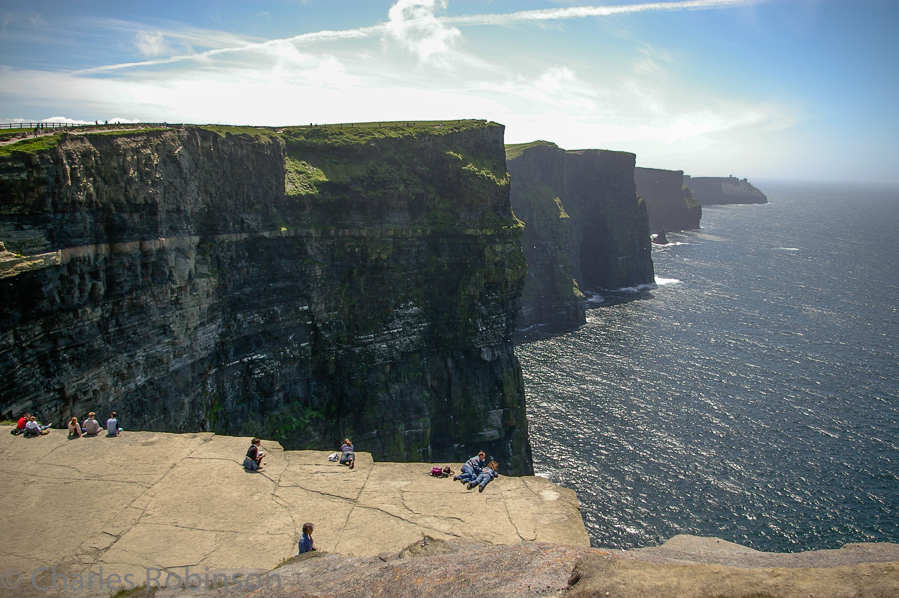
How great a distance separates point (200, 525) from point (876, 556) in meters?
19.8

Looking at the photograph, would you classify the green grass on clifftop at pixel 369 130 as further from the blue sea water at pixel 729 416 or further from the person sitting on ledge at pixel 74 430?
the blue sea water at pixel 729 416

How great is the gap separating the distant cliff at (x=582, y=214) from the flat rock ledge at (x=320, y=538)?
8864 centimetres

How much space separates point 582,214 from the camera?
443 feet

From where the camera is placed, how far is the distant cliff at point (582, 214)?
108 meters

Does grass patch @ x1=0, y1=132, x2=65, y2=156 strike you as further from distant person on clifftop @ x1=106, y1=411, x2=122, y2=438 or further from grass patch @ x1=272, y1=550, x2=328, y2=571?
grass patch @ x1=272, y1=550, x2=328, y2=571

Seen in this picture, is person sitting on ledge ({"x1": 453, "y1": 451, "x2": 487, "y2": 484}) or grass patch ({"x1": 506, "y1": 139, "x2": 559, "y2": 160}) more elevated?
grass patch ({"x1": 506, "y1": 139, "x2": 559, "y2": 160})

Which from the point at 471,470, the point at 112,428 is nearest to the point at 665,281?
the point at 471,470

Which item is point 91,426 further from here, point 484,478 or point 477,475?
point 484,478

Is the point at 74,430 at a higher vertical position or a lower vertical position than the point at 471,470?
higher

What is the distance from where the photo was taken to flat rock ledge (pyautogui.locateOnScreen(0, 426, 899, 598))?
11.6 meters

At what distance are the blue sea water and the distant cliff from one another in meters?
15.9

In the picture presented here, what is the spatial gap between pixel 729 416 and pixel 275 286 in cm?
5260

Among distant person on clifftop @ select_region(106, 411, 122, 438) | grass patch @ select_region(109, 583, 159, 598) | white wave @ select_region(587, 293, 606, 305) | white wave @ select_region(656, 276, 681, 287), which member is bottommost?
white wave @ select_region(587, 293, 606, 305)

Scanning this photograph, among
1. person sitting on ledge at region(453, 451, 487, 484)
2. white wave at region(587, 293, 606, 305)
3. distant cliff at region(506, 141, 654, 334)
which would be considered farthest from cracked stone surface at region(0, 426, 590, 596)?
white wave at region(587, 293, 606, 305)
